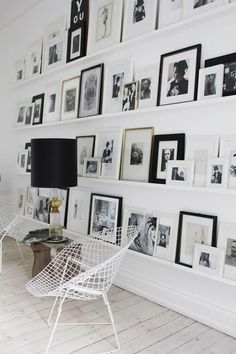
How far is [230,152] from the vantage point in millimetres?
2232

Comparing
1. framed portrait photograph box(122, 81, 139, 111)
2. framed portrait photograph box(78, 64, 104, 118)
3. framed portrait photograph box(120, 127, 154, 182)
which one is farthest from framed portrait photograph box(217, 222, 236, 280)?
framed portrait photograph box(78, 64, 104, 118)

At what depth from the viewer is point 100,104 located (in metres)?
3.20

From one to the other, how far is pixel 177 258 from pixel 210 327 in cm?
52

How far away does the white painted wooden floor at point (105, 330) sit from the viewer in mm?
2049

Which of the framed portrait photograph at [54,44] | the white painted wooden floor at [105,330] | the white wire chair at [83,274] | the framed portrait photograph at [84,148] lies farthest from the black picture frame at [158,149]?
the framed portrait photograph at [54,44]

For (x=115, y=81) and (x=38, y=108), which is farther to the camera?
(x=38, y=108)

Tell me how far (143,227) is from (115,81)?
1.34 meters

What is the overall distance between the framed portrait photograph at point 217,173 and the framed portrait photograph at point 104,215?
3.17ft

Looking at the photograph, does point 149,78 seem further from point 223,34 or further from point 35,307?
point 35,307

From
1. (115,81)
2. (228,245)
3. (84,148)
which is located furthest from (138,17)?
(228,245)

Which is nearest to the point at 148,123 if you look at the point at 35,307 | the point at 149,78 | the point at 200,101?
the point at 149,78

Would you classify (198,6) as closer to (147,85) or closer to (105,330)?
(147,85)

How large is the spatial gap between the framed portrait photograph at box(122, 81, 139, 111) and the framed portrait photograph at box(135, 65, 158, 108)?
36 mm

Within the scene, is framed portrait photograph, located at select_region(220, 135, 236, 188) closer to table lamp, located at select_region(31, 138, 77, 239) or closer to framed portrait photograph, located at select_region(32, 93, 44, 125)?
table lamp, located at select_region(31, 138, 77, 239)
